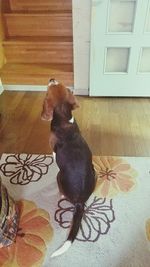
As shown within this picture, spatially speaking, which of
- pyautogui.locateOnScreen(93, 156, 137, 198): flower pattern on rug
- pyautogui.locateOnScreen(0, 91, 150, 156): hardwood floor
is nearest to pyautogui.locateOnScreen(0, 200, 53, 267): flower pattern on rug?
pyautogui.locateOnScreen(93, 156, 137, 198): flower pattern on rug

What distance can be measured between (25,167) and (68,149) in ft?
1.90

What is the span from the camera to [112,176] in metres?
1.55

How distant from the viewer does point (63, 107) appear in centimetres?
113

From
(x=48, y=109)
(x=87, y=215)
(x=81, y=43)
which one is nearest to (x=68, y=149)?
(x=48, y=109)

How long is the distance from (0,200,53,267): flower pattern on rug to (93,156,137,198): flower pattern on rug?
15.2 inches

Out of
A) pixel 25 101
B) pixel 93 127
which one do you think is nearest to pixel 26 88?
pixel 25 101

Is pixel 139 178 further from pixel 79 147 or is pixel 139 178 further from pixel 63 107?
pixel 63 107

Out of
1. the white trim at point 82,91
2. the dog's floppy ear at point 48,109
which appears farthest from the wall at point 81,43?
the dog's floppy ear at point 48,109

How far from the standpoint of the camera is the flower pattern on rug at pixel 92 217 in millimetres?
1227

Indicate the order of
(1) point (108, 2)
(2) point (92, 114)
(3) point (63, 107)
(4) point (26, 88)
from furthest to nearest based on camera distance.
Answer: (4) point (26, 88) → (2) point (92, 114) → (1) point (108, 2) → (3) point (63, 107)

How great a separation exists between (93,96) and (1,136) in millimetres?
1104

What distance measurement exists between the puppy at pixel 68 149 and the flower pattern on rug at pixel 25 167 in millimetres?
413

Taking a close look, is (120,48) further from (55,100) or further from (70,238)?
(70,238)

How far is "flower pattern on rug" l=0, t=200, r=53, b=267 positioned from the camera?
3.68 ft
